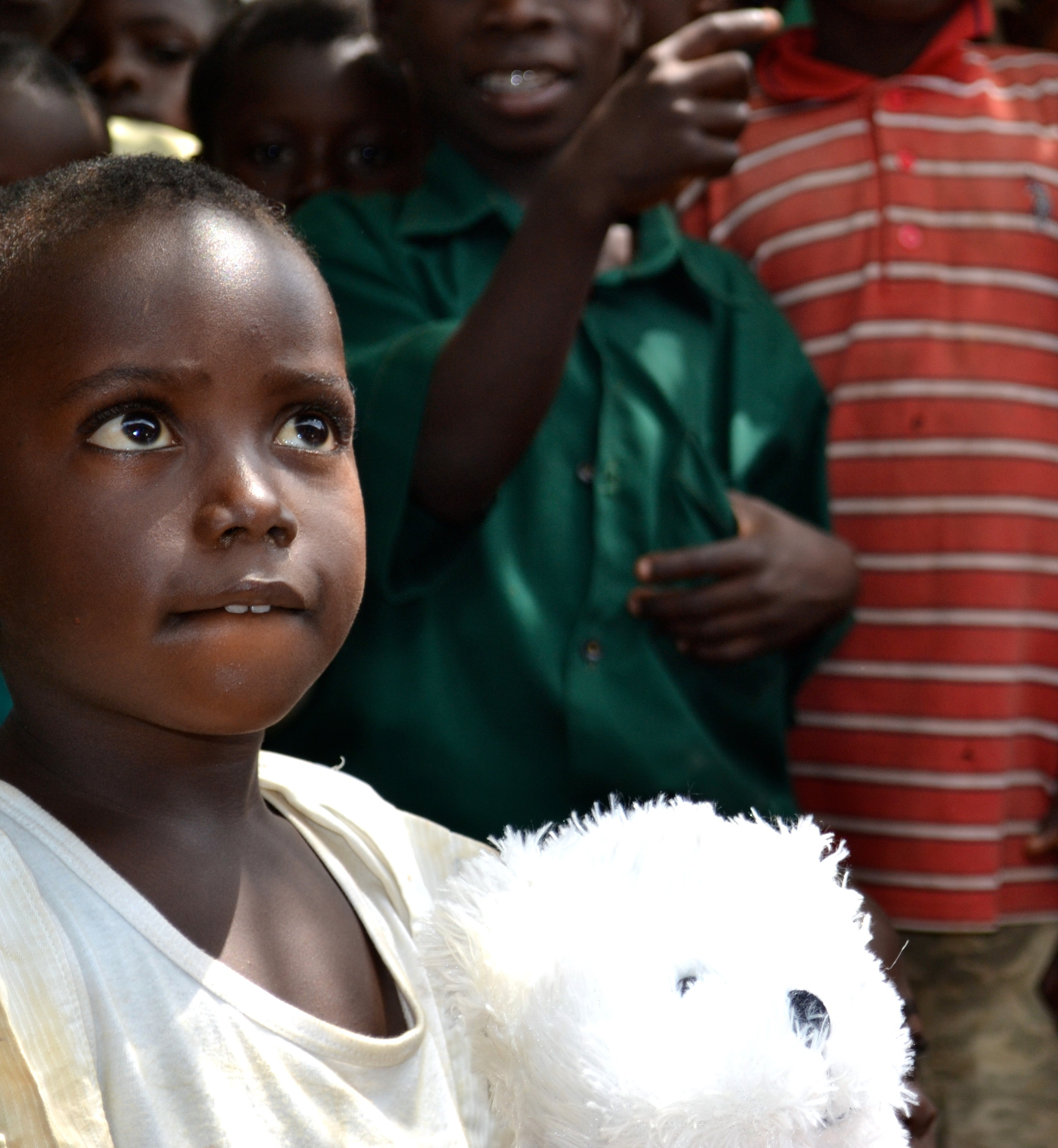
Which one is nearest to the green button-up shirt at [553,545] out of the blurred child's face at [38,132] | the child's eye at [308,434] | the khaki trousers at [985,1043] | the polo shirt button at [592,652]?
the polo shirt button at [592,652]

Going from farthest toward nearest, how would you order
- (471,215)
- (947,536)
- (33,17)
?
(33,17) < (947,536) < (471,215)

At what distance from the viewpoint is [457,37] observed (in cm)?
148

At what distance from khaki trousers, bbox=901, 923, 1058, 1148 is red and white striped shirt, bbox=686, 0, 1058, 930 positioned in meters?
0.05

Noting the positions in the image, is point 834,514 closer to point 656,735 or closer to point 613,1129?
point 656,735

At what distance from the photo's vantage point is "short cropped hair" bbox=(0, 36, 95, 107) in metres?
1.50

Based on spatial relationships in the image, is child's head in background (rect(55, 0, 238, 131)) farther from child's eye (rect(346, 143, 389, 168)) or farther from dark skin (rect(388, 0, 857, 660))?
dark skin (rect(388, 0, 857, 660))

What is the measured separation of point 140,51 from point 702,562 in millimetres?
1339

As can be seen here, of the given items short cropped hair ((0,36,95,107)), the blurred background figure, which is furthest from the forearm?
the blurred background figure

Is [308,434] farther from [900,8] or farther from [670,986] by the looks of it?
[900,8]

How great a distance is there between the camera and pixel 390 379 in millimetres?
1269

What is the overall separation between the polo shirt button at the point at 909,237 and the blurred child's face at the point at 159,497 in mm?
1032

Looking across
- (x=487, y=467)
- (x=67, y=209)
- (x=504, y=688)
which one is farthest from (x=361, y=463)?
(x=67, y=209)

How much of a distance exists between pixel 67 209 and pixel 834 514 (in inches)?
41.6

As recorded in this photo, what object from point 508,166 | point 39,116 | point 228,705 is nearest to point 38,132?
point 39,116
